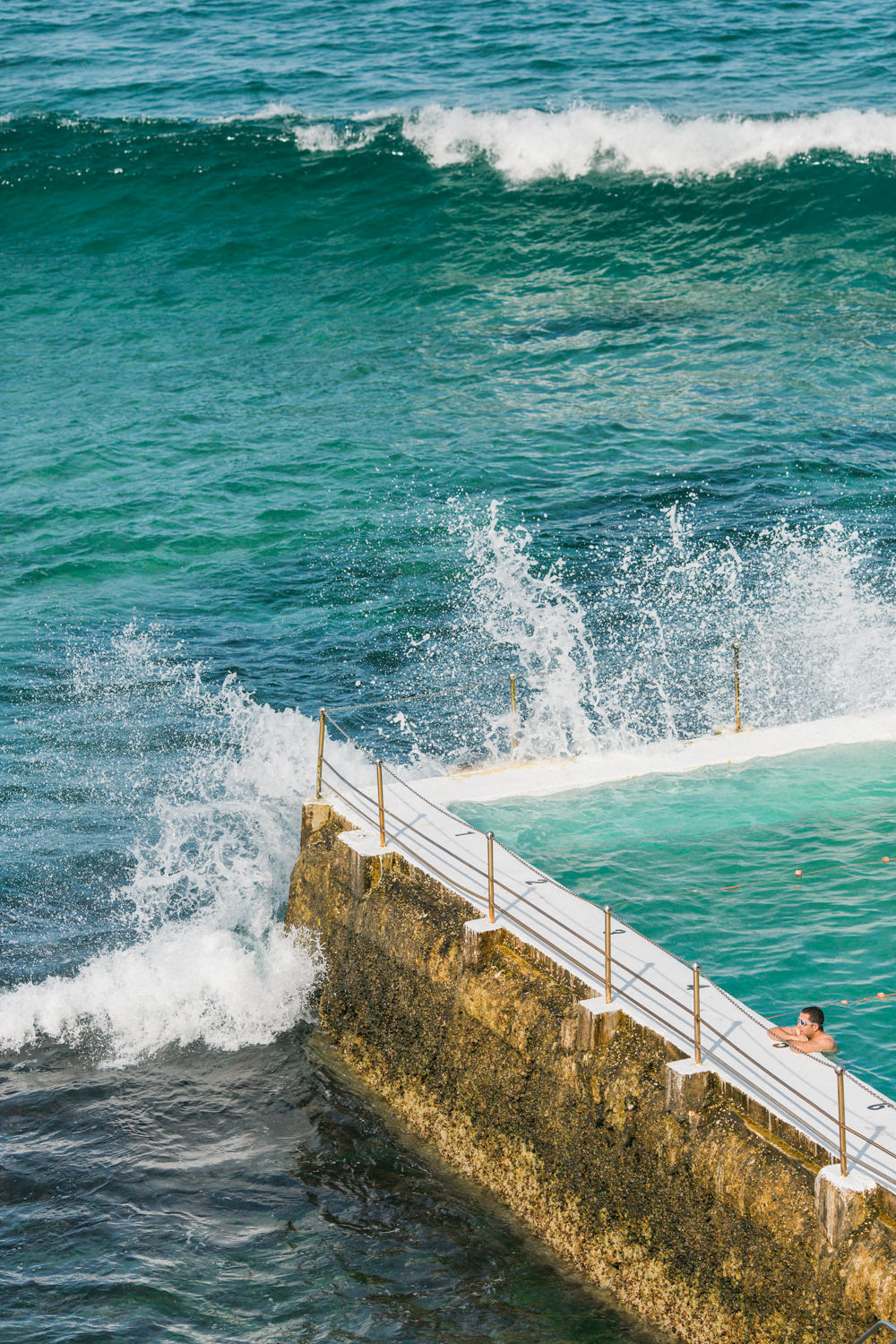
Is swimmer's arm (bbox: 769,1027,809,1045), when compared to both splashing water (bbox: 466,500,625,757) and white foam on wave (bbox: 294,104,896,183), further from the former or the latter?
white foam on wave (bbox: 294,104,896,183)

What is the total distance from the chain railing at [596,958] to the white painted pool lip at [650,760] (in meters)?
0.57

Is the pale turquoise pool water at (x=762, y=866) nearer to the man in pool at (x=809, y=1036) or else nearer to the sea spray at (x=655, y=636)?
the man in pool at (x=809, y=1036)

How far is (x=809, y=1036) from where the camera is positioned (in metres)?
8.49

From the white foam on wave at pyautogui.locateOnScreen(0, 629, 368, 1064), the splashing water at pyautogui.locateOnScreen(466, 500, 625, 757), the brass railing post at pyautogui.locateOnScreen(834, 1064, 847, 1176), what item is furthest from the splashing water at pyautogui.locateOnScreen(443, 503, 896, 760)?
the brass railing post at pyautogui.locateOnScreen(834, 1064, 847, 1176)

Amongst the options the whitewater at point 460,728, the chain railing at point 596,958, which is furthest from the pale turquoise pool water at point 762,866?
the chain railing at point 596,958

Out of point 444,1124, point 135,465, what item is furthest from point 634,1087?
point 135,465

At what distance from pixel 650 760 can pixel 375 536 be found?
8.45 meters

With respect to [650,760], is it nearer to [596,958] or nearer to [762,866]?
[762,866]

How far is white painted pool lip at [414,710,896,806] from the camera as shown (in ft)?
41.4

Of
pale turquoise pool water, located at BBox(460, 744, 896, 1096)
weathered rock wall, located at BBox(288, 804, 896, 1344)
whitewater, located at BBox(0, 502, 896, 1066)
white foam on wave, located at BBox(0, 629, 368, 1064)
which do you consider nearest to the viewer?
weathered rock wall, located at BBox(288, 804, 896, 1344)

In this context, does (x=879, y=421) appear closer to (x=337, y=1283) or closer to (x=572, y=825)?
(x=572, y=825)

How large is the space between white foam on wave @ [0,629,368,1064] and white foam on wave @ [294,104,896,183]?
20682mm

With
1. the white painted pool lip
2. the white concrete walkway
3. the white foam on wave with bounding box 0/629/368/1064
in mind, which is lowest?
the white foam on wave with bounding box 0/629/368/1064

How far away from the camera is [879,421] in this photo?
23.4 metres
